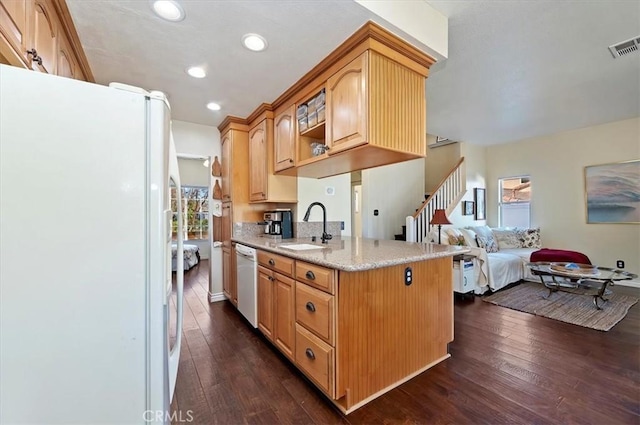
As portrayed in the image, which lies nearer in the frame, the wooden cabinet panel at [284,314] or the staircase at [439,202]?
the wooden cabinet panel at [284,314]

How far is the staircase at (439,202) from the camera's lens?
5043 mm

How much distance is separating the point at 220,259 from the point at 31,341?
3056mm

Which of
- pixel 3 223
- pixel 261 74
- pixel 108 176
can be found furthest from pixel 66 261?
pixel 261 74

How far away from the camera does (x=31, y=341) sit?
806mm

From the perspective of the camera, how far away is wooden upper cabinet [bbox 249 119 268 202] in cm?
312

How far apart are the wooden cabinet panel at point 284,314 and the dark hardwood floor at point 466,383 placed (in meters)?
0.18

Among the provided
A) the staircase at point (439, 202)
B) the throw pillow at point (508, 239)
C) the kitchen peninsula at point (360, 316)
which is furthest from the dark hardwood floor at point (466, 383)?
the throw pillow at point (508, 239)

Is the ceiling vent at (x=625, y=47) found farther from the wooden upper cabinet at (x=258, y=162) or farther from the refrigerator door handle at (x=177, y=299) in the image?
the refrigerator door handle at (x=177, y=299)

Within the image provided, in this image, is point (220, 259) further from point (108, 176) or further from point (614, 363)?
point (614, 363)

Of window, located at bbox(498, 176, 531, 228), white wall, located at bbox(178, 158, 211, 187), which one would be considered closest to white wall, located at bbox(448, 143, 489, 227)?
window, located at bbox(498, 176, 531, 228)

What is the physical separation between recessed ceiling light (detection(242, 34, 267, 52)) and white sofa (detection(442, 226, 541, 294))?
10.2ft

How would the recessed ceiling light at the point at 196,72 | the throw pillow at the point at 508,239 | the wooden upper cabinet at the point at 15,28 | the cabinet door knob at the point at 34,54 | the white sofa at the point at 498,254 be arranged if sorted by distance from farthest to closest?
the throw pillow at the point at 508,239 → the white sofa at the point at 498,254 → the recessed ceiling light at the point at 196,72 → the cabinet door knob at the point at 34,54 → the wooden upper cabinet at the point at 15,28

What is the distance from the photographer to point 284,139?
2867 mm

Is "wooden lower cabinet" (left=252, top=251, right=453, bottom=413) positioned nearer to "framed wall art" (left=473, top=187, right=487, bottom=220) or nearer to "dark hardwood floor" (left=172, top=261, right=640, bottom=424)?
"dark hardwood floor" (left=172, top=261, right=640, bottom=424)
